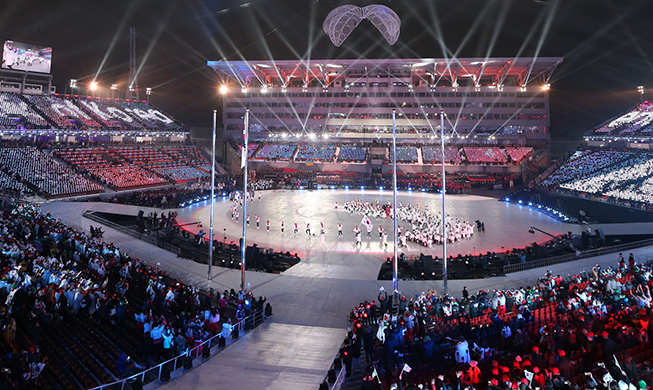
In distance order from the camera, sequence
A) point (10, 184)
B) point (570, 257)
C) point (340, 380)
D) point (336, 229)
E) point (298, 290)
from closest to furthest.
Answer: point (340, 380)
point (298, 290)
point (570, 257)
point (336, 229)
point (10, 184)

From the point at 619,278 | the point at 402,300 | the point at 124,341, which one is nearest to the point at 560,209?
the point at 619,278

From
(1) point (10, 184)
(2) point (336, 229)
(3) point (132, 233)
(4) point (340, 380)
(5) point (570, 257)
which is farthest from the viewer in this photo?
(1) point (10, 184)

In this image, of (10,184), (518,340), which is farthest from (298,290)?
(10,184)

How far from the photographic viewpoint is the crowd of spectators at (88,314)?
991 cm

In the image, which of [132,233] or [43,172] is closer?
[132,233]

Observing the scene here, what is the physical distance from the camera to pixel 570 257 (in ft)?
80.0

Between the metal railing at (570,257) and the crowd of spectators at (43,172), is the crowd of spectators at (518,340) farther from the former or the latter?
the crowd of spectators at (43,172)

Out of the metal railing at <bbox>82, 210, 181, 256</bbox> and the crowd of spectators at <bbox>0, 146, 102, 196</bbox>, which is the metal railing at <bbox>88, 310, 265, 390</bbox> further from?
the crowd of spectators at <bbox>0, 146, 102, 196</bbox>

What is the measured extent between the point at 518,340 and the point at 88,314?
13.6m

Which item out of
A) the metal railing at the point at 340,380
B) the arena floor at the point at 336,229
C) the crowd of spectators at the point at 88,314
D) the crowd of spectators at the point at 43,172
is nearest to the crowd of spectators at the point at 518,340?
the metal railing at the point at 340,380

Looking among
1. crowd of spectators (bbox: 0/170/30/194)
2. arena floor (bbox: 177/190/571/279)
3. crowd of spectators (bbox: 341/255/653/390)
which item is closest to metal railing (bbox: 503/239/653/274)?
arena floor (bbox: 177/190/571/279)

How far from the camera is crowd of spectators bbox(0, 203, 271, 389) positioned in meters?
9.91

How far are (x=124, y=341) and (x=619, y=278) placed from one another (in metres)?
19.1

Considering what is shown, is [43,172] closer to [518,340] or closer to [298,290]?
[298,290]
